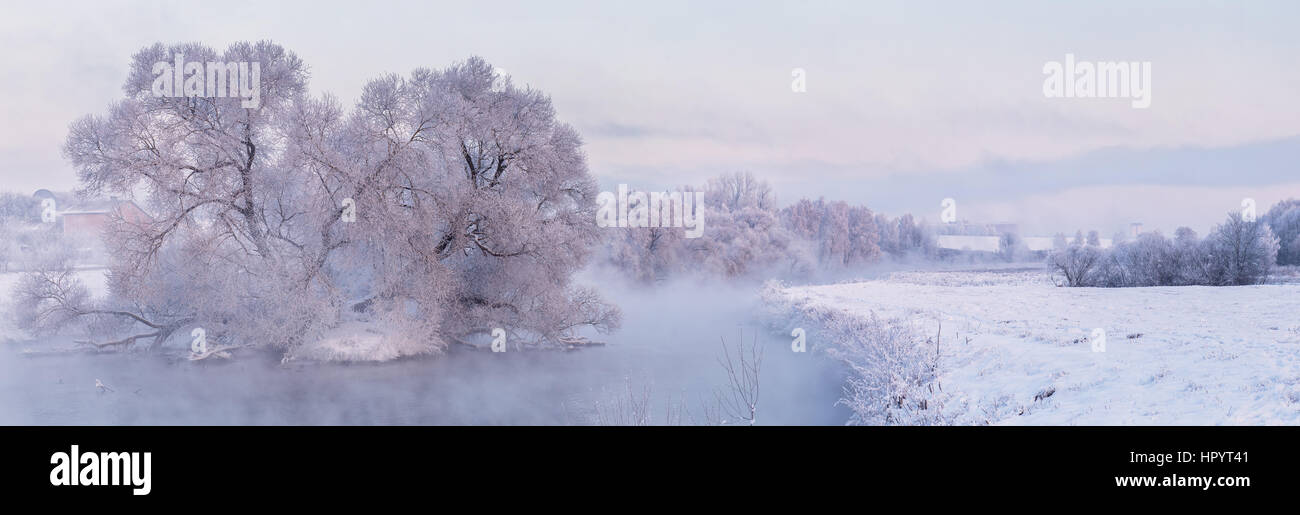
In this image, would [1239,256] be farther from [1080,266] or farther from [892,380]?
[892,380]

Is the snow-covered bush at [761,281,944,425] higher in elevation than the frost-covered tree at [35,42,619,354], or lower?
lower

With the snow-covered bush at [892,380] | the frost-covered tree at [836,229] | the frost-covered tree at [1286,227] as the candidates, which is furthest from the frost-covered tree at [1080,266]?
the snow-covered bush at [892,380]

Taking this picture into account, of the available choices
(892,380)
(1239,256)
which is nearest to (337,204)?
(892,380)

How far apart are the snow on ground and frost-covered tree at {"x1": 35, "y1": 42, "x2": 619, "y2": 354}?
1121 centimetres

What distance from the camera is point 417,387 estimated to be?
18812 millimetres

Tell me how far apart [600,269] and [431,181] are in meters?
11.3

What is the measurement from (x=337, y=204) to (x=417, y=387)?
6.47 metres

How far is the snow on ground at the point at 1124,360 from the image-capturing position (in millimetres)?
9000

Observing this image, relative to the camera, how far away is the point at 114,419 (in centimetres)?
1539

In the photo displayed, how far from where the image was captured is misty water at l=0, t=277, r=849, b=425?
15.5 metres

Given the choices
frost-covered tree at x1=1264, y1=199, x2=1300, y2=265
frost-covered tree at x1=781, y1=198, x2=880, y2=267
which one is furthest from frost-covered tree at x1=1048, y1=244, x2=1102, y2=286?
frost-covered tree at x1=781, y1=198, x2=880, y2=267

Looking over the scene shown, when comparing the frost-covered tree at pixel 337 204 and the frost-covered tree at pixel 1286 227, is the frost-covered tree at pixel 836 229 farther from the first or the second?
the frost-covered tree at pixel 337 204

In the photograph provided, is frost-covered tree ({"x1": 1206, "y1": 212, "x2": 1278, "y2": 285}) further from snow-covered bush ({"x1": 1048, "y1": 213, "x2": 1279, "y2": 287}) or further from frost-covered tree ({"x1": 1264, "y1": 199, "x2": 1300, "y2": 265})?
frost-covered tree ({"x1": 1264, "y1": 199, "x2": 1300, "y2": 265})
